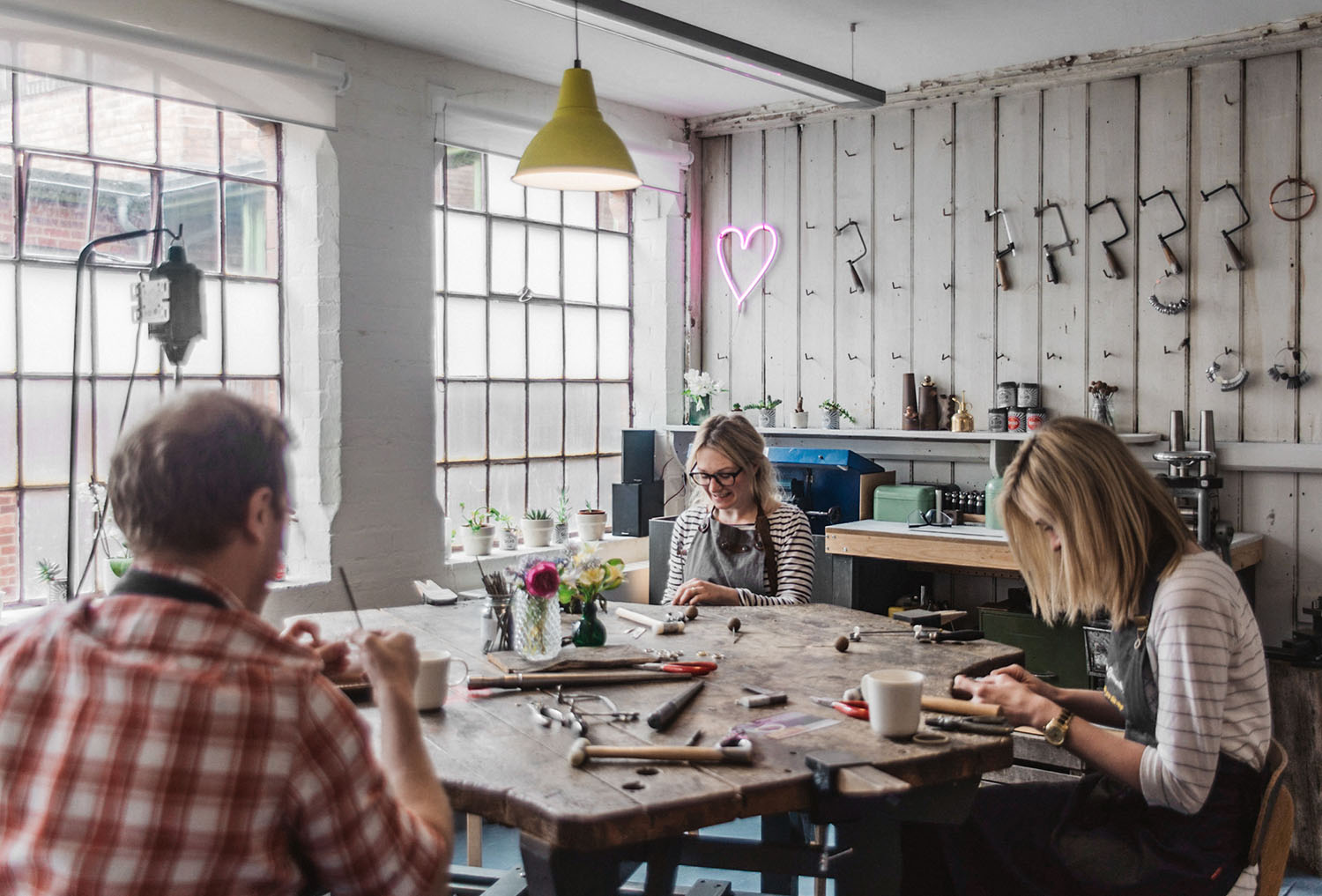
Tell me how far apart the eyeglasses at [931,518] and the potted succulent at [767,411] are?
105 centimetres

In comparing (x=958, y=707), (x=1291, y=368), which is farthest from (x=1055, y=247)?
(x=958, y=707)

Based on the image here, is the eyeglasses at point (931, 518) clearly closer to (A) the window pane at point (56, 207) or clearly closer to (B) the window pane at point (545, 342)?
(B) the window pane at point (545, 342)

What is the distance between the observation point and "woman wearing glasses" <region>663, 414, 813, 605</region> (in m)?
3.71

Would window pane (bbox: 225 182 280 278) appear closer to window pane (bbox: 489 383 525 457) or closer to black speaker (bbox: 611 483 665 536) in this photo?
window pane (bbox: 489 383 525 457)

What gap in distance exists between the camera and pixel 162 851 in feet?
3.87

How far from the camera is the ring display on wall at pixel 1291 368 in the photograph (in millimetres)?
4324

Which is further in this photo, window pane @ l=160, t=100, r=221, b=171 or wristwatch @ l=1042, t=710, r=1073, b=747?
window pane @ l=160, t=100, r=221, b=171

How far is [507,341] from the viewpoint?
5.46 metres

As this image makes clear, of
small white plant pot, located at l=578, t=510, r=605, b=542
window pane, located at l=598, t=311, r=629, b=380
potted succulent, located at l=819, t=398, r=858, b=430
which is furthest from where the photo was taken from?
window pane, located at l=598, t=311, r=629, b=380

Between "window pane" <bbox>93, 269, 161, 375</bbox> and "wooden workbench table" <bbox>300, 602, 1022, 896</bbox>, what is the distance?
2264 millimetres

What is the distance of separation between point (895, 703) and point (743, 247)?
4274 millimetres

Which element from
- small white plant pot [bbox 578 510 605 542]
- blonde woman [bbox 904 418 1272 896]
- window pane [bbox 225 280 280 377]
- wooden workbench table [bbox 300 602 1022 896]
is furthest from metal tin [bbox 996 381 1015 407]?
window pane [bbox 225 280 280 377]

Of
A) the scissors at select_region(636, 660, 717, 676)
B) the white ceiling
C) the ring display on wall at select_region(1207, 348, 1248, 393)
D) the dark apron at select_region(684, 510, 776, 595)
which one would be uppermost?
the white ceiling

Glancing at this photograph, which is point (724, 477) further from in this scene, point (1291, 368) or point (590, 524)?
point (1291, 368)
